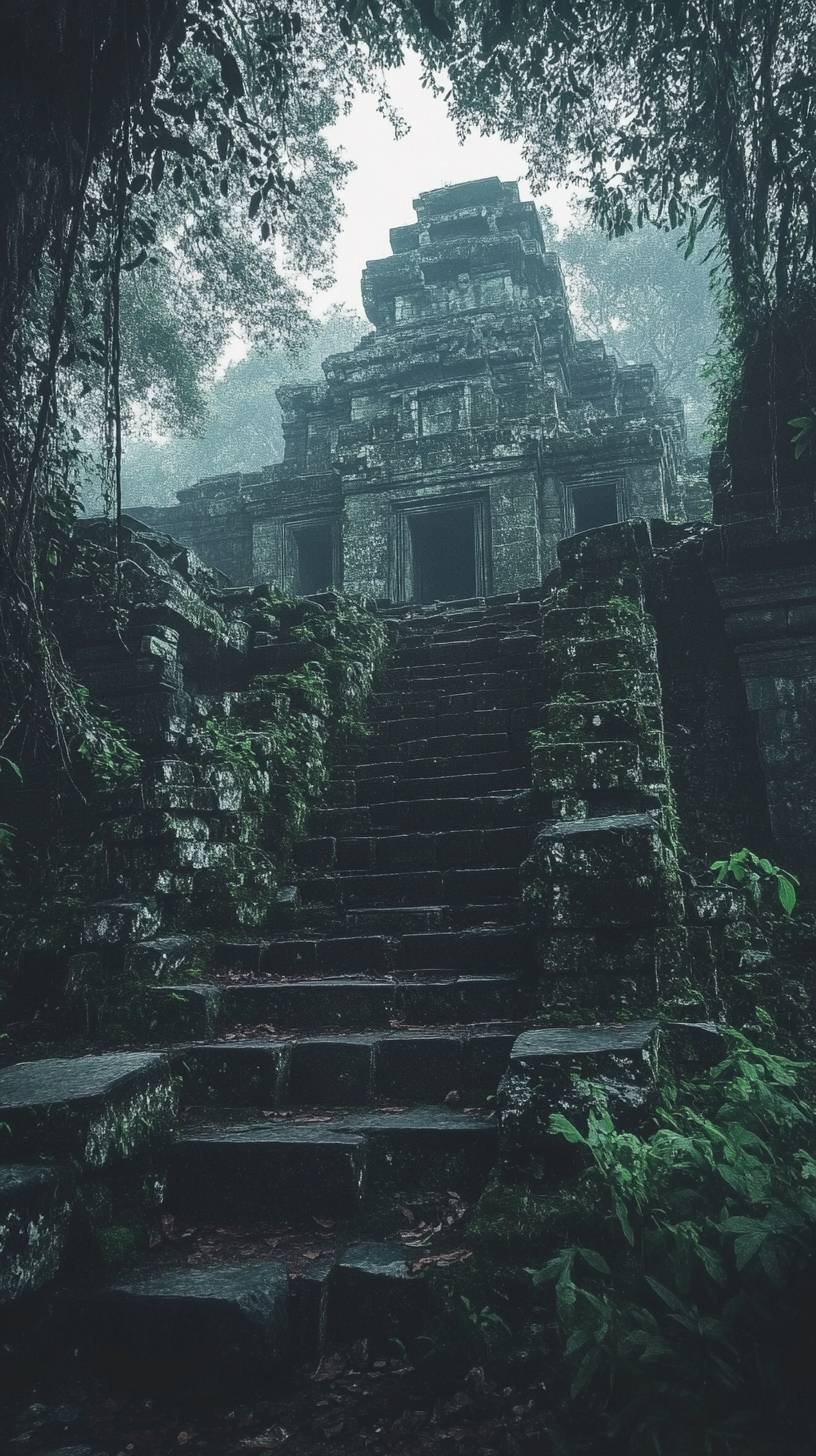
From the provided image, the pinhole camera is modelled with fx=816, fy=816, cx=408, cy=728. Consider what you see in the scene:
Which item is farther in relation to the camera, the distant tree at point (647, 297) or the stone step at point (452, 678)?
the distant tree at point (647, 297)

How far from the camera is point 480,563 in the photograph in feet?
50.5

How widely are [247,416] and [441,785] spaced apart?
43.2 metres

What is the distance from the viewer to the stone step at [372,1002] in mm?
3820

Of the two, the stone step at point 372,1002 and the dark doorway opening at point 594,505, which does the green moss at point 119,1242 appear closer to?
the stone step at point 372,1002

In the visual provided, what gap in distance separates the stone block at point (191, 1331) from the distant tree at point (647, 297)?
3734 centimetres

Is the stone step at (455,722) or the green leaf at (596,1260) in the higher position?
the stone step at (455,722)

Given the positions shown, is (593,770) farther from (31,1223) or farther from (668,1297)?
(31,1223)

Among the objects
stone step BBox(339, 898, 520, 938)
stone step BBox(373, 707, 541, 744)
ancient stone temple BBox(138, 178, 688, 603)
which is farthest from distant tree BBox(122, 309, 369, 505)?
stone step BBox(339, 898, 520, 938)

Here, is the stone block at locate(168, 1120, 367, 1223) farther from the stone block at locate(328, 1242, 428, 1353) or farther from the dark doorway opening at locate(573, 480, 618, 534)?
the dark doorway opening at locate(573, 480, 618, 534)

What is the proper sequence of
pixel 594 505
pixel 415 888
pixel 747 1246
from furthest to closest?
pixel 594 505
pixel 415 888
pixel 747 1246

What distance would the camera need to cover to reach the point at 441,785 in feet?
19.6

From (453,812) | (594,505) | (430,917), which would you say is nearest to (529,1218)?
(430,917)

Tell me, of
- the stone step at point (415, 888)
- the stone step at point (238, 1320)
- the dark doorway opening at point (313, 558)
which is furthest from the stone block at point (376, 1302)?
the dark doorway opening at point (313, 558)

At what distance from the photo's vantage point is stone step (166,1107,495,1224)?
282 cm
